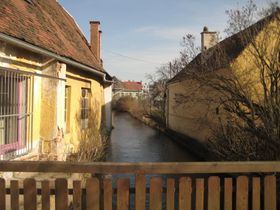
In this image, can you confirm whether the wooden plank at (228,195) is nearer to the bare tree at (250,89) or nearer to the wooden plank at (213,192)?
the wooden plank at (213,192)

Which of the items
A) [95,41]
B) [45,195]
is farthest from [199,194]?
[95,41]

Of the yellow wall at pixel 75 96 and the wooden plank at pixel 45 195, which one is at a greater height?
the yellow wall at pixel 75 96

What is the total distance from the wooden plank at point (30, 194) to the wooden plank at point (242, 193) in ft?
6.41

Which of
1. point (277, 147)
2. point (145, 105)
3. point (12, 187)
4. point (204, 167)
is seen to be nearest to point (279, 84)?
point (277, 147)

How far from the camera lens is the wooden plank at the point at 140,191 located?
344cm

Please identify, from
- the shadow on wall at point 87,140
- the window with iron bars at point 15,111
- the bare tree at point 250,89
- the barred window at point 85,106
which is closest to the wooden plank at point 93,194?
the window with iron bars at point 15,111

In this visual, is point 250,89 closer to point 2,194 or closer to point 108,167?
point 108,167

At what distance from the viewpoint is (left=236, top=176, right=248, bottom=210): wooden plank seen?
3.54 m

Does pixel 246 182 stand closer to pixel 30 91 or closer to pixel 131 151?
pixel 30 91

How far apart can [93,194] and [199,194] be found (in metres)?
1.02

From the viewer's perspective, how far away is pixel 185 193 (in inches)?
137

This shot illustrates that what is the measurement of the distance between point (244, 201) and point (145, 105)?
46.5 m

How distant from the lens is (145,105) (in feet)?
164

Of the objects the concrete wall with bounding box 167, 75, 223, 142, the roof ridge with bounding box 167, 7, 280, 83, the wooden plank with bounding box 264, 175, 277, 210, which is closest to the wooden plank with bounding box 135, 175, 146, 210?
the wooden plank with bounding box 264, 175, 277, 210
